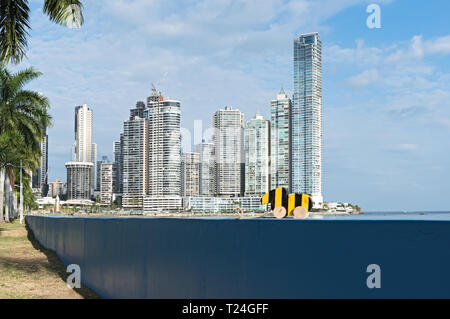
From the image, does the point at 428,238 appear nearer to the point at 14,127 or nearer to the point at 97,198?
the point at 14,127

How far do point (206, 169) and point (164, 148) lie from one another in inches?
587

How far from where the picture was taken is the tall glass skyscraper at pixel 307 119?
119875 millimetres

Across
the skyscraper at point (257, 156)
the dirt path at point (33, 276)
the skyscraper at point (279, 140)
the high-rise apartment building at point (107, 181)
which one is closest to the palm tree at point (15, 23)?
the dirt path at point (33, 276)

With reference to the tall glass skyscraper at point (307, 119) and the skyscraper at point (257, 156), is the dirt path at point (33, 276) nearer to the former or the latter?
the tall glass skyscraper at point (307, 119)

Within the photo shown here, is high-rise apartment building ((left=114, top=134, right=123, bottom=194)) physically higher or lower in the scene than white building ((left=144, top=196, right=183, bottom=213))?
higher

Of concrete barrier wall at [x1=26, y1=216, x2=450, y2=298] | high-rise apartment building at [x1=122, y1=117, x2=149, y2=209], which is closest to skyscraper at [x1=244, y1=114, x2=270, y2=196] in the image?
high-rise apartment building at [x1=122, y1=117, x2=149, y2=209]

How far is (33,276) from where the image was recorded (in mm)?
12695

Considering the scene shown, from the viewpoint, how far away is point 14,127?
3391 cm

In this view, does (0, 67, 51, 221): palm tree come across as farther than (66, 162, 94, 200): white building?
No

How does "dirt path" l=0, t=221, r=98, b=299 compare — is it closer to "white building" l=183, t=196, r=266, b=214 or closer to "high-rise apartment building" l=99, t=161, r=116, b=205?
"white building" l=183, t=196, r=266, b=214

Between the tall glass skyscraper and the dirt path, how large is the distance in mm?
86453

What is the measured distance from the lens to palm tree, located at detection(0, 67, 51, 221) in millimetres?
32969

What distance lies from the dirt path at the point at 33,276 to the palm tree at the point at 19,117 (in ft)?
50.8

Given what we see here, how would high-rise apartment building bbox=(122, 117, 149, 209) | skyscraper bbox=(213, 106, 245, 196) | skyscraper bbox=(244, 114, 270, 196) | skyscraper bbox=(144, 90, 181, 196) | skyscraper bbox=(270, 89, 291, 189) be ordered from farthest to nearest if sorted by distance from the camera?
high-rise apartment building bbox=(122, 117, 149, 209)
skyscraper bbox=(144, 90, 181, 196)
skyscraper bbox=(213, 106, 245, 196)
skyscraper bbox=(244, 114, 270, 196)
skyscraper bbox=(270, 89, 291, 189)
